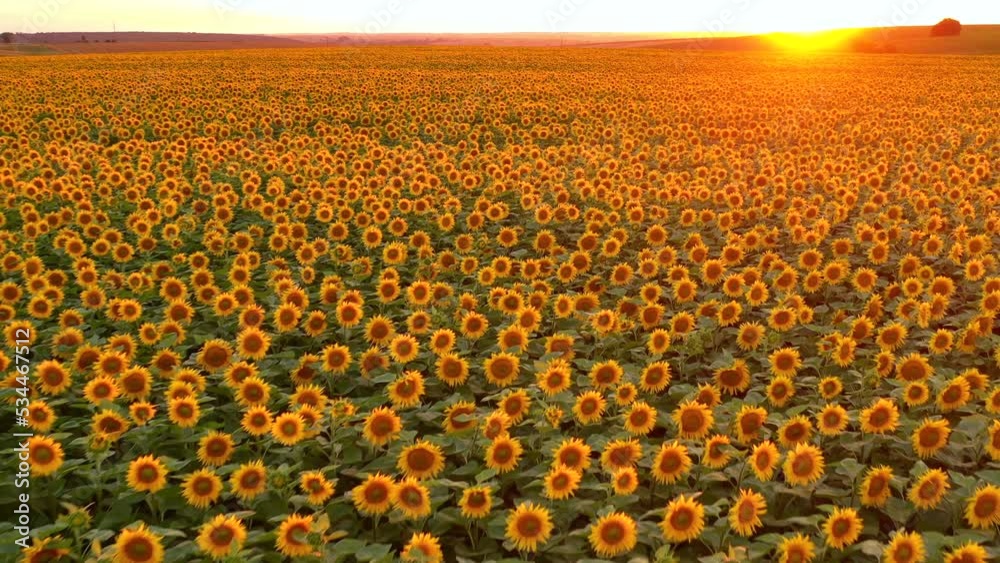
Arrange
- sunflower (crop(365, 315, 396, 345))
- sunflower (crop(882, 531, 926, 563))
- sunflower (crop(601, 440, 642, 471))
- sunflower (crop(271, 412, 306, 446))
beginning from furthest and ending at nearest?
sunflower (crop(365, 315, 396, 345)) < sunflower (crop(271, 412, 306, 446)) < sunflower (crop(601, 440, 642, 471)) < sunflower (crop(882, 531, 926, 563))

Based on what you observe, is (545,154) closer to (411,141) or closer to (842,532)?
(411,141)

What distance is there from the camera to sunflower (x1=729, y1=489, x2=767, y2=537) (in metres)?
3.88

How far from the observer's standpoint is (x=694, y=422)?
486 cm

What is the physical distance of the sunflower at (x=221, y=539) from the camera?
12.0 feet

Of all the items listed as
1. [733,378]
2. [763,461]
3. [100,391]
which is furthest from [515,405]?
[100,391]

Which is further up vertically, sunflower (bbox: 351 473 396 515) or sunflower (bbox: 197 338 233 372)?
sunflower (bbox: 197 338 233 372)

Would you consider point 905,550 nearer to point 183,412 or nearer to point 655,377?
point 655,377

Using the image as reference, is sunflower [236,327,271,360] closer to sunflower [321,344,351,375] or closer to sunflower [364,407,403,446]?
sunflower [321,344,351,375]

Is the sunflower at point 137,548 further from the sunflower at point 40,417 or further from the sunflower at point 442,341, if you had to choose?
the sunflower at point 442,341

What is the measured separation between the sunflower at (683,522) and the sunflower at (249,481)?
234cm

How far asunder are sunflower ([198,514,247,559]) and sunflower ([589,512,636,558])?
1.85m

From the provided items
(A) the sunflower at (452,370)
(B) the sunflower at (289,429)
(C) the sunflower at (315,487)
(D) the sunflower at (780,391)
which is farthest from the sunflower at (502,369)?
(D) the sunflower at (780,391)

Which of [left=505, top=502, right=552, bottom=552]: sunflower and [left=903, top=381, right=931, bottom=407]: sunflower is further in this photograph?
[left=903, top=381, right=931, bottom=407]: sunflower

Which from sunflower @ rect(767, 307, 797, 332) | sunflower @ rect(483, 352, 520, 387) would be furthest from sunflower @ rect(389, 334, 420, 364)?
sunflower @ rect(767, 307, 797, 332)
